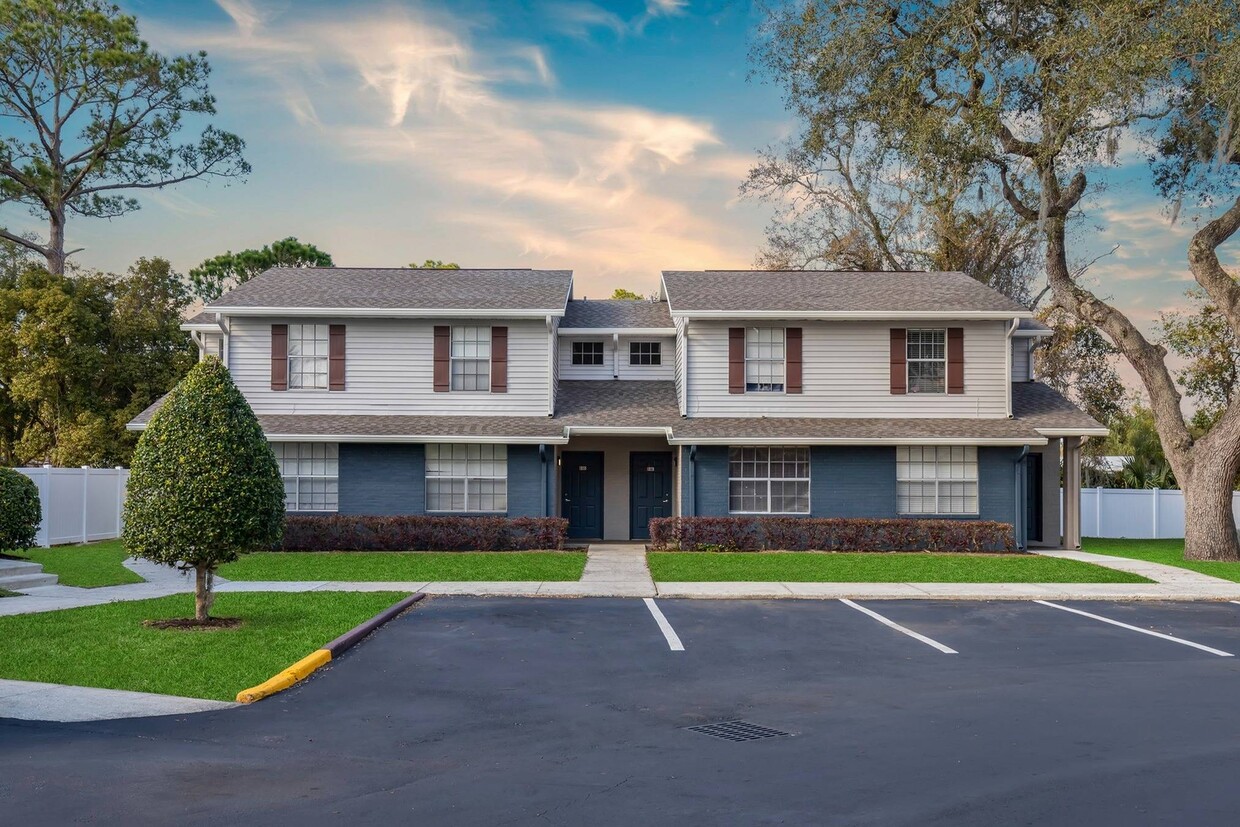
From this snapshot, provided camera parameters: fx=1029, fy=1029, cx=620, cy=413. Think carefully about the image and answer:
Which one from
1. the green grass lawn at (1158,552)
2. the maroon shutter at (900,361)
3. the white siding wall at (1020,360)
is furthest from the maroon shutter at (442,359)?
the green grass lawn at (1158,552)

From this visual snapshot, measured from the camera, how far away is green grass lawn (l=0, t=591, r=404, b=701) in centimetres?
982

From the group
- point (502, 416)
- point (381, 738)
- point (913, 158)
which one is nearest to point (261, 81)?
point (502, 416)

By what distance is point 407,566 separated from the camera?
64.5ft

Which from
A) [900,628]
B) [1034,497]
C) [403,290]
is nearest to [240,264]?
[403,290]

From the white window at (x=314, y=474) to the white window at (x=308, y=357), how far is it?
167 centimetres

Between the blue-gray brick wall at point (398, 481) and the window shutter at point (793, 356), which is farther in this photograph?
the window shutter at point (793, 356)

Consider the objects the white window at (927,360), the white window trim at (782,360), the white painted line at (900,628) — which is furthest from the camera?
the white window at (927,360)

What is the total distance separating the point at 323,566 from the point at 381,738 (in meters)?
12.4

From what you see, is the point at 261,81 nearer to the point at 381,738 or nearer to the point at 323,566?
the point at 323,566

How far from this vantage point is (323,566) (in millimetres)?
19734

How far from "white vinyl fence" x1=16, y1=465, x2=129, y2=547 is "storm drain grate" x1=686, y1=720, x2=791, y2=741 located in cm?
1834

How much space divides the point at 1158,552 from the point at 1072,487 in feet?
8.39

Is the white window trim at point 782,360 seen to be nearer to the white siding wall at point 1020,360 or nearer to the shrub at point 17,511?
the white siding wall at point 1020,360

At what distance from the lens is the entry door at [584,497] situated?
86.7 ft
